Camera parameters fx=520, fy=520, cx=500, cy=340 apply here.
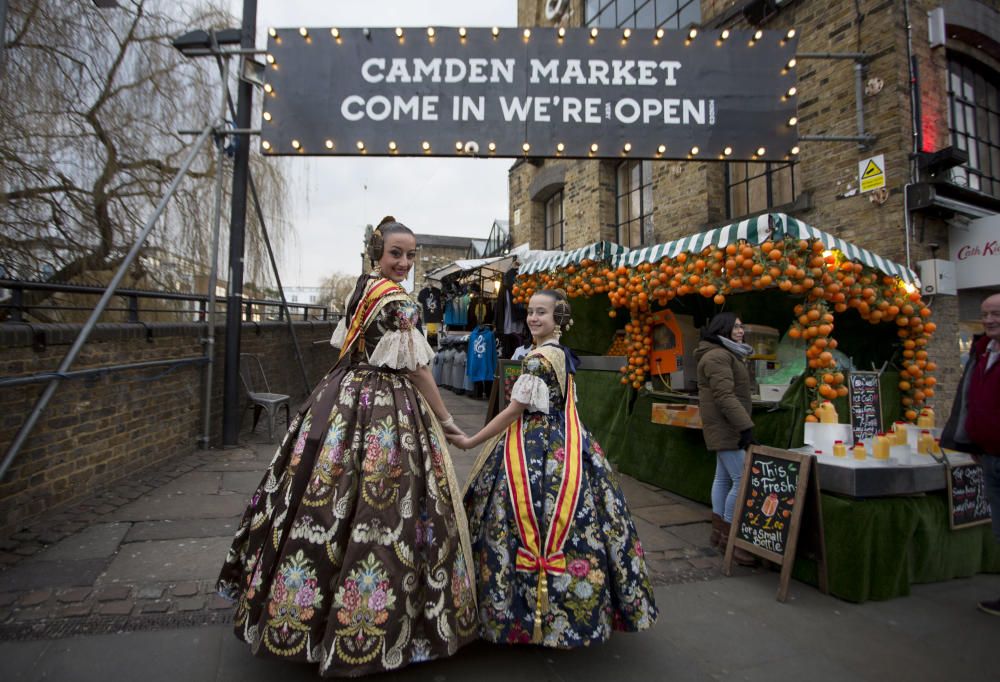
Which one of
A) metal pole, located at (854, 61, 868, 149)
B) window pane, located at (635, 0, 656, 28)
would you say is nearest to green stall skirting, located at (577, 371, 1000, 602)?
metal pole, located at (854, 61, 868, 149)

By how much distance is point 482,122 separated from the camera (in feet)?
16.8

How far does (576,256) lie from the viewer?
635cm

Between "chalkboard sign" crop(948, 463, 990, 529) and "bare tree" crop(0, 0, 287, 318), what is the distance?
278 inches

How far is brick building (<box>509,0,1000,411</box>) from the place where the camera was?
20.2ft

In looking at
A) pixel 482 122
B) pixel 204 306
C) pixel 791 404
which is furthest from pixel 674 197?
pixel 204 306

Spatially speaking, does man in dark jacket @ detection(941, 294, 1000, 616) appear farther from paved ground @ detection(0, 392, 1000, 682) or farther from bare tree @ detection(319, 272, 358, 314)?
bare tree @ detection(319, 272, 358, 314)

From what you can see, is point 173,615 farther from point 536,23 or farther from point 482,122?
point 536,23

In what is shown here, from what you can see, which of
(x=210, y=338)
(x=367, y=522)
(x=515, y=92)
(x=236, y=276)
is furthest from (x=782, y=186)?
(x=210, y=338)

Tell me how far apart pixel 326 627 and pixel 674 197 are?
8956 millimetres

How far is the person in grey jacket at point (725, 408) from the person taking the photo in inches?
143

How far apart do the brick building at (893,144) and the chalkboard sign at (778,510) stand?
3.57 meters

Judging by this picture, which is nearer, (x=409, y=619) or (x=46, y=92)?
(x=409, y=619)

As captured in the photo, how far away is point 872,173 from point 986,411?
4.47m

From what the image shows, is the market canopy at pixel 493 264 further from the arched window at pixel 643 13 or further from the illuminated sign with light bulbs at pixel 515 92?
Answer: the arched window at pixel 643 13
